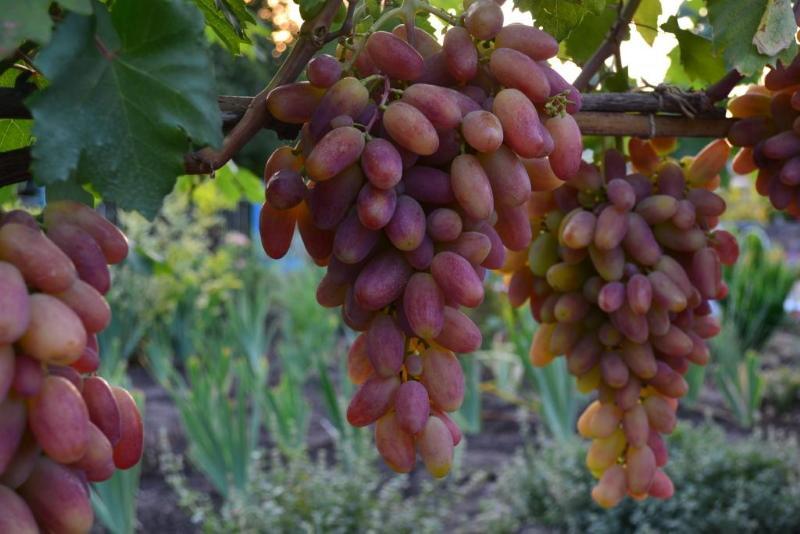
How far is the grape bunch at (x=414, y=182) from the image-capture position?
0.49 m

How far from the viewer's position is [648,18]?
34.4 inches

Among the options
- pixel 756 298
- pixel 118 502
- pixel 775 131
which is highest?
pixel 756 298

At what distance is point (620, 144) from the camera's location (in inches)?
30.9

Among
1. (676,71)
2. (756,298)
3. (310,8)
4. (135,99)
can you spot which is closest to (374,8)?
(310,8)

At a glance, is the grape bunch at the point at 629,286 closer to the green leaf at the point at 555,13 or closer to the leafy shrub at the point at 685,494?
the green leaf at the point at 555,13

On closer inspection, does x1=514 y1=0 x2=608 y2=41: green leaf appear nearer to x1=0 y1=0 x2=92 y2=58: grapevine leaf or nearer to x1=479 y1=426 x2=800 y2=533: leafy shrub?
x1=0 y1=0 x2=92 y2=58: grapevine leaf

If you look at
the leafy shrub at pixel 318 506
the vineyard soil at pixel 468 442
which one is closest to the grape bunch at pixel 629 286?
the leafy shrub at pixel 318 506

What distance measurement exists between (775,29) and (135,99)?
1.43 ft

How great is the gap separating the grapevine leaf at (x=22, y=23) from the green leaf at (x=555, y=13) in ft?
1.10

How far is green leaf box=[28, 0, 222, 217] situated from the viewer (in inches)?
16.8

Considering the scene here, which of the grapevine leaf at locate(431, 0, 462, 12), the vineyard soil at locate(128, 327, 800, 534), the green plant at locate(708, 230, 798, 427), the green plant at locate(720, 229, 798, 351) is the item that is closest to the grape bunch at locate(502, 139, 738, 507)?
the grapevine leaf at locate(431, 0, 462, 12)

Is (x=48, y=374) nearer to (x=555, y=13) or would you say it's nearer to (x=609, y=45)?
(x=555, y=13)

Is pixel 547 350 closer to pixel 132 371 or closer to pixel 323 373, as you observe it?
pixel 323 373

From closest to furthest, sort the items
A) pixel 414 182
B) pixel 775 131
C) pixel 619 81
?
pixel 414 182 < pixel 775 131 < pixel 619 81
